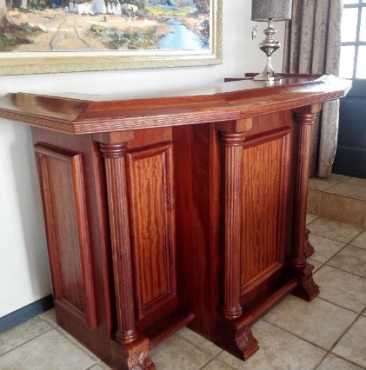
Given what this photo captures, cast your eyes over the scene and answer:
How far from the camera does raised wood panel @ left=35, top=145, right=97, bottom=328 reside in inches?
55.5

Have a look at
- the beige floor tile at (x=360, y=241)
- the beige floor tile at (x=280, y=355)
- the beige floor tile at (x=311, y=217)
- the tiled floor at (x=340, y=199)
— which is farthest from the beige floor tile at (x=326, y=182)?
the beige floor tile at (x=280, y=355)

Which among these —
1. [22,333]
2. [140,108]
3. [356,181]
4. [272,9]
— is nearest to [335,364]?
[140,108]

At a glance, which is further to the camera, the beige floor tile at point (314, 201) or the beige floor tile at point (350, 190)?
the beige floor tile at point (314, 201)

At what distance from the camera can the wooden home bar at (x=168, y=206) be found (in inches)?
51.6

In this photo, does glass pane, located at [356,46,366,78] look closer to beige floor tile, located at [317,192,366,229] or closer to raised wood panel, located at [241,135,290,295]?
beige floor tile, located at [317,192,366,229]

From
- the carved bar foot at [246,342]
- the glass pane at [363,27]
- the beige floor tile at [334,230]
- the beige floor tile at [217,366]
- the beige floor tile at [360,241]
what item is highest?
the glass pane at [363,27]

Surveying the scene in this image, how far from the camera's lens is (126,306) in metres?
1.46

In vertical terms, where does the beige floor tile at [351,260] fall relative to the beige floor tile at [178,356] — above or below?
below

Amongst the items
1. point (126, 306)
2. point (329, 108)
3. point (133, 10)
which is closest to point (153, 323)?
point (126, 306)

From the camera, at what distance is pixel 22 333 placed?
1799mm

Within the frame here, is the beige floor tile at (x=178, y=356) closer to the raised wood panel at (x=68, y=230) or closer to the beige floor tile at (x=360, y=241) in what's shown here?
the raised wood panel at (x=68, y=230)

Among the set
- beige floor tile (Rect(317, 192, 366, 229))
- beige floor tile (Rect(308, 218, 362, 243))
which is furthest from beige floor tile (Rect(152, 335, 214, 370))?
beige floor tile (Rect(317, 192, 366, 229))

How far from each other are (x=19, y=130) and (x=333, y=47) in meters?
2.10

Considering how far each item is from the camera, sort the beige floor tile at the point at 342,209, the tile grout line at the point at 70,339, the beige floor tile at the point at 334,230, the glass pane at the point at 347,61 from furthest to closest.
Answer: the glass pane at the point at 347,61 < the beige floor tile at the point at 342,209 < the beige floor tile at the point at 334,230 < the tile grout line at the point at 70,339
